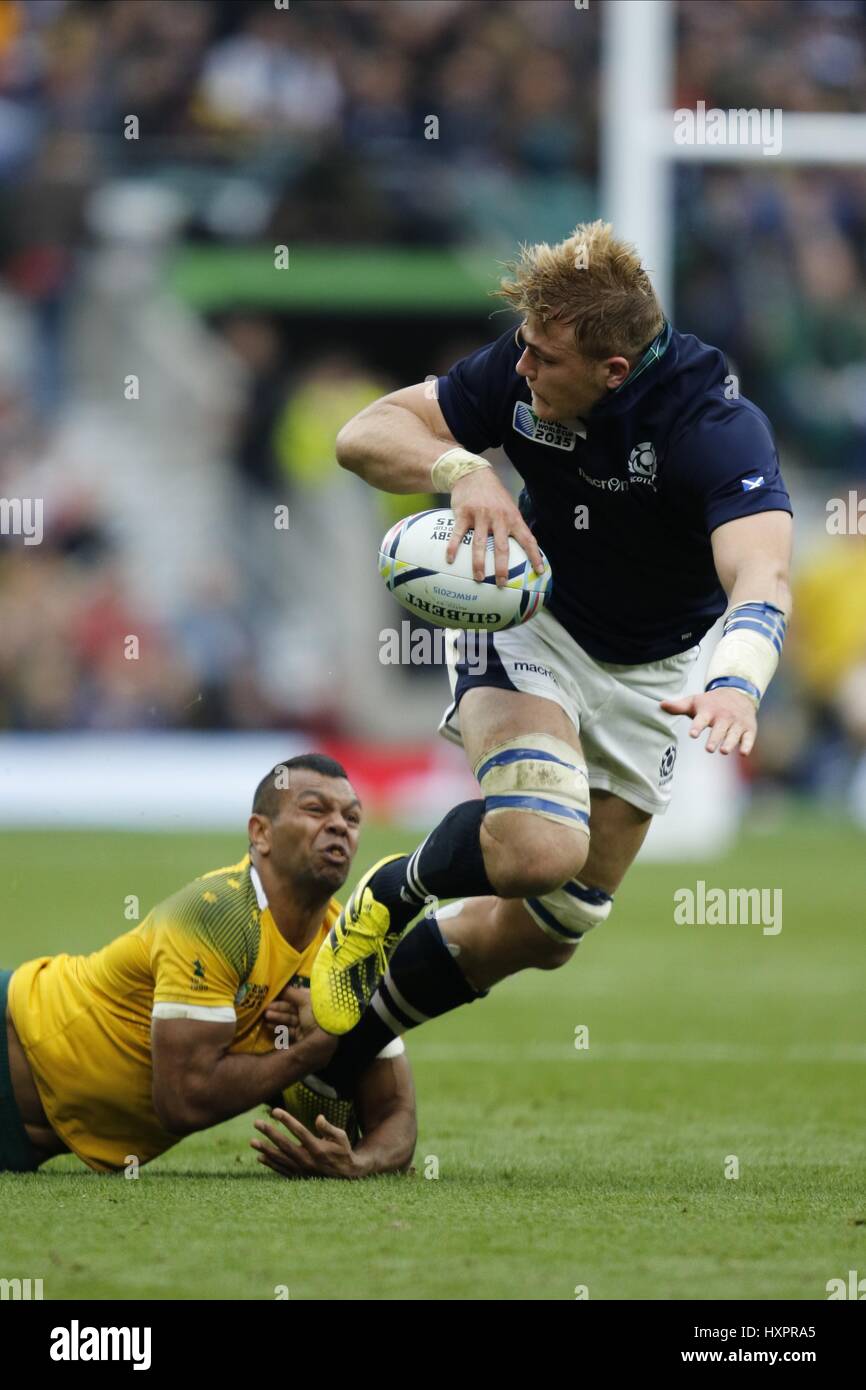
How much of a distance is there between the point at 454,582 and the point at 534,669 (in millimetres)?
599

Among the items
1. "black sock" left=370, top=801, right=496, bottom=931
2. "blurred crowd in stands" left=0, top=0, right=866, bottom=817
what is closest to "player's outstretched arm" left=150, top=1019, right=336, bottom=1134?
"black sock" left=370, top=801, right=496, bottom=931

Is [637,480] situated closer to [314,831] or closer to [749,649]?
[749,649]

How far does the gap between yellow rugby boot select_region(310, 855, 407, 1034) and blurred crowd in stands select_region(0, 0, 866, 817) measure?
12145 mm

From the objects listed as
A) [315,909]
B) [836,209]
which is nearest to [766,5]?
[836,209]

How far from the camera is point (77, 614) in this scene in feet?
59.5

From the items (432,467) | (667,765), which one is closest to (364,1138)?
(667,765)

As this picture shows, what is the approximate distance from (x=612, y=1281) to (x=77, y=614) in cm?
1457

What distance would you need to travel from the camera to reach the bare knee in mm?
5320

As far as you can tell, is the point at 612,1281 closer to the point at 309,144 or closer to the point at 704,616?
the point at 704,616

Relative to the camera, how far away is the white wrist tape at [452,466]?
5.35 metres

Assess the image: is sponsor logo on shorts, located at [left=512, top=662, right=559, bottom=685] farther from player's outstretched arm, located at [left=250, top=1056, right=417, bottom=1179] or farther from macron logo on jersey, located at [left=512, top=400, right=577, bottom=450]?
player's outstretched arm, located at [left=250, top=1056, right=417, bottom=1179]

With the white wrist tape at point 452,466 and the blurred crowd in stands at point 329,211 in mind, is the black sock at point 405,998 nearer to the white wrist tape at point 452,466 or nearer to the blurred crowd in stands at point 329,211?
the white wrist tape at point 452,466

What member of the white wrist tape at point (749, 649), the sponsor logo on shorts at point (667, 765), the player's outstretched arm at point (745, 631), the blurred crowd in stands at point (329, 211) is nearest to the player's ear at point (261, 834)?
the player's outstretched arm at point (745, 631)

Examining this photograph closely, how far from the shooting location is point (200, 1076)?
5.07 m
